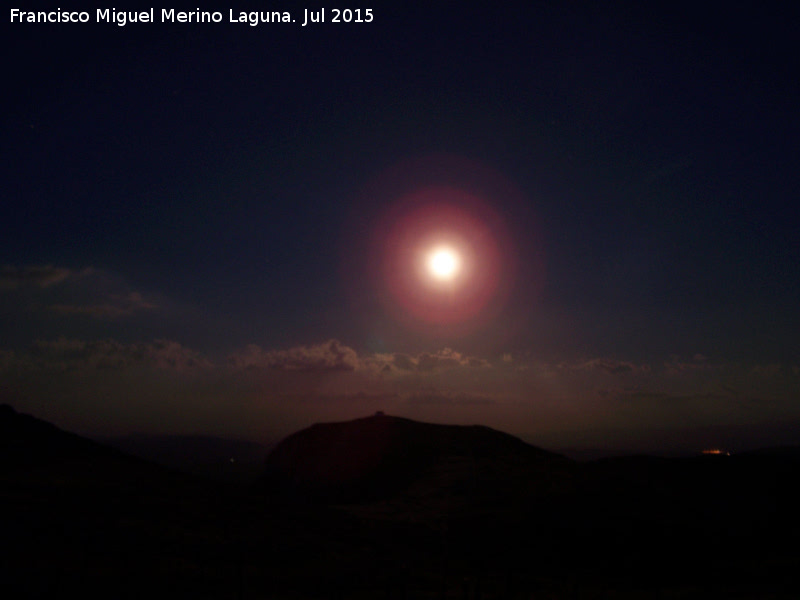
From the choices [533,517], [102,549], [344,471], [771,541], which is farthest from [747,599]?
[344,471]

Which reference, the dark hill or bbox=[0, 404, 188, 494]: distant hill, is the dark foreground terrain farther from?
the dark hill

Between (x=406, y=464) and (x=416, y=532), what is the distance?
17664mm

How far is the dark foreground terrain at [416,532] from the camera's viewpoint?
16500mm

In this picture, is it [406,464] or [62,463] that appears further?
[406,464]

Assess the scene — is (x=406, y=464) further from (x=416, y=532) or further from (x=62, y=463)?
(x=62, y=463)

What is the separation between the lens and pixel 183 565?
1692 cm

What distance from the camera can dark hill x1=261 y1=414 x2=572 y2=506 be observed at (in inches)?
1344

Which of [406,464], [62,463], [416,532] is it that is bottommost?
[416,532]

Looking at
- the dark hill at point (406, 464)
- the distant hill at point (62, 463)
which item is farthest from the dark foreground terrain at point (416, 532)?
the dark hill at point (406, 464)

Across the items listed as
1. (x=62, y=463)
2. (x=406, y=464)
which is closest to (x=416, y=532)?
(x=406, y=464)

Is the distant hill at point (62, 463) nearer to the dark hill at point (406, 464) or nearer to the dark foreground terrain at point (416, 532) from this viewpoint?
the dark foreground terrain at point (416, 532)

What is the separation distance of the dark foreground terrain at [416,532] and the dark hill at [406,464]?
391 mm

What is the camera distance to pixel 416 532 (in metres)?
Result: 25.7

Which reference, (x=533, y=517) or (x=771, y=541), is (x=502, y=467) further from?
(x=771, y=541)
